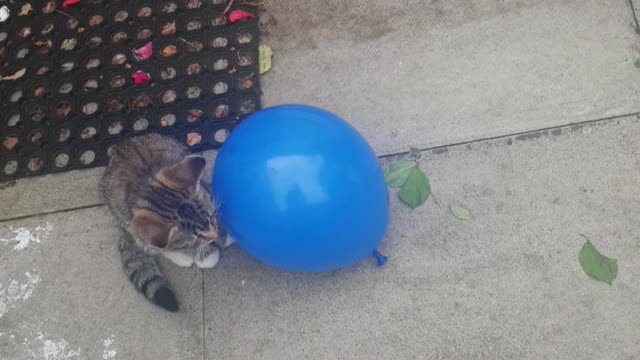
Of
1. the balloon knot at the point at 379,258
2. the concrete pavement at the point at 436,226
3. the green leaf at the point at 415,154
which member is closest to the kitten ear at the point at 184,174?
the concrete pavement at the point at 436,226

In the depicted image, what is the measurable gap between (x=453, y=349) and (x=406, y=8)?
2.33 metres

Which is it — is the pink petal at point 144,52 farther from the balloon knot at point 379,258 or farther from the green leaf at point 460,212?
the green leaf at point 460,212

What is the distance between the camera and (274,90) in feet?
11.1

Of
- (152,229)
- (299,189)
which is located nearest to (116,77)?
(152,229)

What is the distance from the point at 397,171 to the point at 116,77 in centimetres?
211

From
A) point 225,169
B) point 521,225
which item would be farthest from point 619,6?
point 225,169

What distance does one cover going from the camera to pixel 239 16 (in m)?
3.57

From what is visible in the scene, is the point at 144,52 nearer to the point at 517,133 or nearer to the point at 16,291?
the point at 16,291

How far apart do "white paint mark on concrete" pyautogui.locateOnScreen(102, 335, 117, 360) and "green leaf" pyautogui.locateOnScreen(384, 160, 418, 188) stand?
1.90 metres

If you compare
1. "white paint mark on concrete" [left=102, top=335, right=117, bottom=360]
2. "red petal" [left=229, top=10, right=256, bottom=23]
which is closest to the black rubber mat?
"red petal" [left=229, top=10, right=256, bottom=23]

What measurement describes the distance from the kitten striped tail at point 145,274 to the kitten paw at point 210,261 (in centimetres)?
23

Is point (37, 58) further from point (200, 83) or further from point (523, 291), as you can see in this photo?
point (523, 291)

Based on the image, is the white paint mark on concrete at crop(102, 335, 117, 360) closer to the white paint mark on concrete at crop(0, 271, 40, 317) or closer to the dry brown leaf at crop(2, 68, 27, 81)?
the white paint mark on concrete at crop(0, 271, 40, 317)

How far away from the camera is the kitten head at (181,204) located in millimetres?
2467
